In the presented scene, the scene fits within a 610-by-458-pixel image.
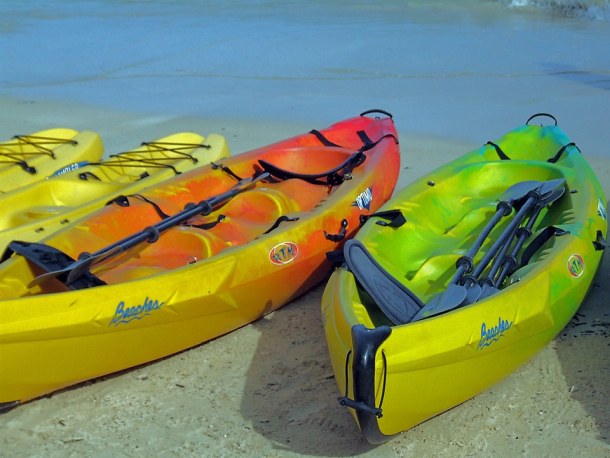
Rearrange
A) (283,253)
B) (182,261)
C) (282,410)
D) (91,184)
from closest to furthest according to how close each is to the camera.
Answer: (282,410)
(283,253)
(182,261)
(91,184)

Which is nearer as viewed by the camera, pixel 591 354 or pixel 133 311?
pixel 133 311

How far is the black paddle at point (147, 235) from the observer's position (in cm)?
385

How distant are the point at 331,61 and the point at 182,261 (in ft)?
20.6

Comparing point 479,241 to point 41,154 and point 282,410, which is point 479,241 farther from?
point 41,154

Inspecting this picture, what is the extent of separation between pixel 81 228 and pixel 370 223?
4.80 feet

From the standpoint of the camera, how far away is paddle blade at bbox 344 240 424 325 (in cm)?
347

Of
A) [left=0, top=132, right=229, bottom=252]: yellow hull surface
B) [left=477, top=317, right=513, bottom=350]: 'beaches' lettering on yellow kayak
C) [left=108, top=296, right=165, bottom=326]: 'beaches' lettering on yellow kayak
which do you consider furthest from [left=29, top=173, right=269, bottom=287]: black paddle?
[left=477, top=317, right=513, bottom=350]: 'beaches' lettering on yellow kayak

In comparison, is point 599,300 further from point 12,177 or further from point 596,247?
point 12,177

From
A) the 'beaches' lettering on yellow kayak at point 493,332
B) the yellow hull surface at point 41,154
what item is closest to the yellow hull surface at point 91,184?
the yellow hull surface at point 41,154

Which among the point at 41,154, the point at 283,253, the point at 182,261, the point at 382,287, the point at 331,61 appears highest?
the point at 382,287

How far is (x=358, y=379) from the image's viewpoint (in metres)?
2.91

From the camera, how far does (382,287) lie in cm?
358

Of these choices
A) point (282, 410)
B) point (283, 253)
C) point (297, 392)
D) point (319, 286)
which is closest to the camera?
point (282, 410)

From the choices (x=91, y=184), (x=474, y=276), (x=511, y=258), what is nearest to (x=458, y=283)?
(x=474, y=276)
